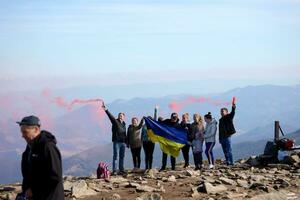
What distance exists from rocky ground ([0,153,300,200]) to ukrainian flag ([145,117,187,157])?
2.58 metres

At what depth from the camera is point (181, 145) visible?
22.2 metres

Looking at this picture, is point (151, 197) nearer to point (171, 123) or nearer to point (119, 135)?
point (119, 135)

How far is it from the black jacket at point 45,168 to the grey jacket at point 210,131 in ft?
45.1

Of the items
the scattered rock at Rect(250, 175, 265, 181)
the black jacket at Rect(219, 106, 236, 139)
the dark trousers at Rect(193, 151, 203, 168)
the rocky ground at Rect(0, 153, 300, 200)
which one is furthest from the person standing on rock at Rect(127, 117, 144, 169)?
the scattered rock at Rect(250, 175, 265, 181)

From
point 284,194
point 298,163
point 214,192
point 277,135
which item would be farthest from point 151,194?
point 277,135

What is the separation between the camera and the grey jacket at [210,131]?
70.0ft

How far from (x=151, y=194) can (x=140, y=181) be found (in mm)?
2899

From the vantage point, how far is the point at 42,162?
800cm

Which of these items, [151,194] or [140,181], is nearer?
[151,194]

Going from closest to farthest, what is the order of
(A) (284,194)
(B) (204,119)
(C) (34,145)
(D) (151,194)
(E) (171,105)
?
1. (C) (34,145)
2. (D) (151,194)
3. (A) (284,194)
4. (B) (204,119)
5. (E) (171,105)

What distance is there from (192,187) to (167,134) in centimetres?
638

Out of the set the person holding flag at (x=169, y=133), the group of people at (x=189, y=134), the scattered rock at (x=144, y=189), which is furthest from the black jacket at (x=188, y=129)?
the scattered rock at (x=144, y=189)

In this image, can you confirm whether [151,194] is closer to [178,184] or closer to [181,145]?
[178,184]

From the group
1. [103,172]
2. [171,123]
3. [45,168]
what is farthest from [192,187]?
[45,168]
